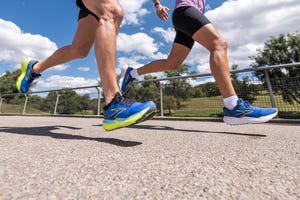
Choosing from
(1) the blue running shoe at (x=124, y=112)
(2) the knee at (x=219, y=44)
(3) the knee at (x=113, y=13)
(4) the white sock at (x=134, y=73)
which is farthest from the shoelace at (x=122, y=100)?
(4) the white sock at (x=134, y=73)

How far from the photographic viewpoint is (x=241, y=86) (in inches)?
162

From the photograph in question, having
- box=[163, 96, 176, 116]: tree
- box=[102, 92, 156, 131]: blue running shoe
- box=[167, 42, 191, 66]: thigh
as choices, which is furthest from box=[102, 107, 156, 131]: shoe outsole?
box=[163, 96, 176, 116]: tree

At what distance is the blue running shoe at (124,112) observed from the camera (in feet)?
5.11

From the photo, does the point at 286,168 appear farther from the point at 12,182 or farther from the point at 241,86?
the point at 241,86

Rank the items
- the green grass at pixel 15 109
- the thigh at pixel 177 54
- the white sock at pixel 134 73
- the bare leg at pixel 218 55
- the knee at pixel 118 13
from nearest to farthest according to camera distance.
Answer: the knee at pixel 118 13
the bare leg at pixel 218 55
the thigh at pixel 177 54
the white sock at pixel 134 73
the green grass at pixel 15 109

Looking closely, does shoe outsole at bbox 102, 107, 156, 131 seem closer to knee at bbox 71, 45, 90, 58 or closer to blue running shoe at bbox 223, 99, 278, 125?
blue running shoe at bbox 223, 99, 278, 125

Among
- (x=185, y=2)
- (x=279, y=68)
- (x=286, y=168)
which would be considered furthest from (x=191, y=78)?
(x=286, y=168)

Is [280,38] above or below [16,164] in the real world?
above

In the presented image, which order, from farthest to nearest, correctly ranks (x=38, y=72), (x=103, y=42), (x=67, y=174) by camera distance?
(x=38, y=72) → (x=103, y=42) → (x=67, y=174)

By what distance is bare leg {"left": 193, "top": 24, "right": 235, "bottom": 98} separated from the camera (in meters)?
2.16

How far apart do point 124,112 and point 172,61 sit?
1634 mm

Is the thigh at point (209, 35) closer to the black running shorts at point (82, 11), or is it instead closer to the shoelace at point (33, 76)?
the black running shorts at point (82, 11)

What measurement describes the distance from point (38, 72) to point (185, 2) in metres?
1.91

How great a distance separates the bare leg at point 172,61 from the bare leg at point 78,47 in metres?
1.07
